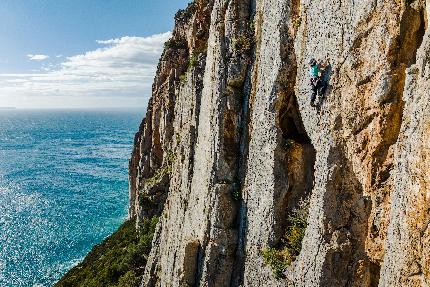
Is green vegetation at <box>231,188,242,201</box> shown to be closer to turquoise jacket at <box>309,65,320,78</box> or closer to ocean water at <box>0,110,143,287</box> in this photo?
turquoise jacket at <box>309,65,320,78</box>

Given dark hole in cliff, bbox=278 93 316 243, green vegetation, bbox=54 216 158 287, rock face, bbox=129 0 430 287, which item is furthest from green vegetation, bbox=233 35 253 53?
green vegetation, bbox=54 216 158 287

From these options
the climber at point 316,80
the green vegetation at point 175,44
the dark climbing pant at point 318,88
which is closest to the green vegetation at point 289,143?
the dark climbing pant at point 318,88

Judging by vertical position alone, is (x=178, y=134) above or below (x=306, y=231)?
above

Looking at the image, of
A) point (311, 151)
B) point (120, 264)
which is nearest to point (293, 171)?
point (311, 151)

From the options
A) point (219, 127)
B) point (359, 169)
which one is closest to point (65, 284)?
point (219, 127)

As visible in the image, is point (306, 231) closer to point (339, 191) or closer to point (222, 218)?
point (339, 191)

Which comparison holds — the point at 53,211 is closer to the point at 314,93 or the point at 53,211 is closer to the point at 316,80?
the point at 314,93
